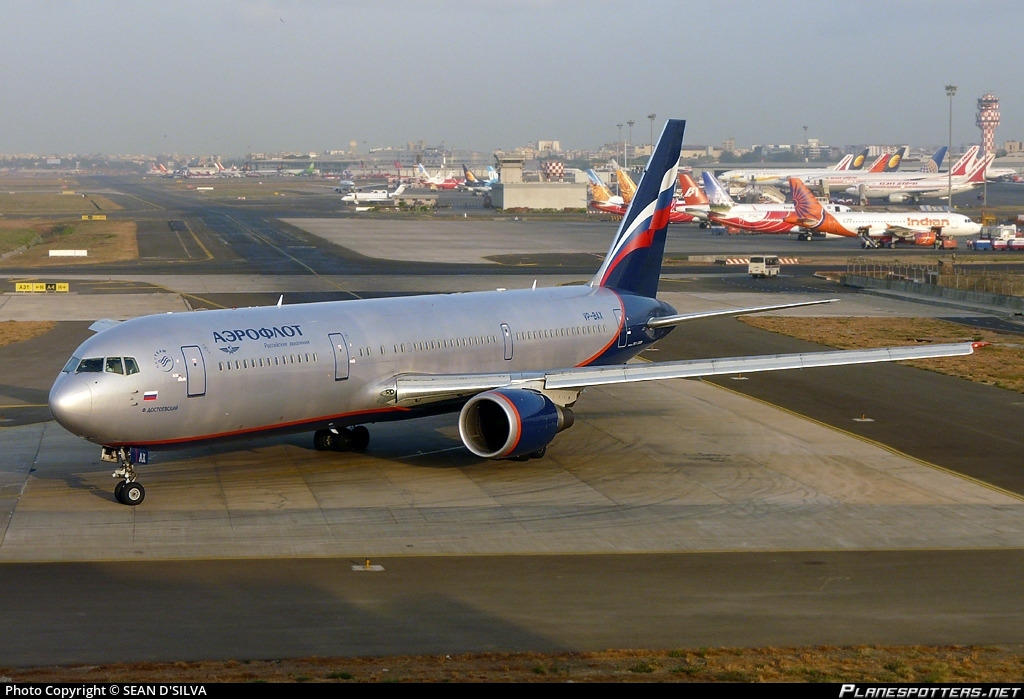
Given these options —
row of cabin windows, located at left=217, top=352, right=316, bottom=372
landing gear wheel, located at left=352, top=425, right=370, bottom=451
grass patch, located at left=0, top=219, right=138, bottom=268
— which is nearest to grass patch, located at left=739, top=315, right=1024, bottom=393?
landing gear wheel, located at left=352, top=425, right=370, bottom=451

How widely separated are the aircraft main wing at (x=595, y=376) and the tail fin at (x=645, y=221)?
994 cm

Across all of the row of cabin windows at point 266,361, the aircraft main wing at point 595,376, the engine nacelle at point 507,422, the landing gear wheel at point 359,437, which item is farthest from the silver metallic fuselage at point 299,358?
the engine nacelle at point 507,422

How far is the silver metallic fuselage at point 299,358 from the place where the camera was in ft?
94.5

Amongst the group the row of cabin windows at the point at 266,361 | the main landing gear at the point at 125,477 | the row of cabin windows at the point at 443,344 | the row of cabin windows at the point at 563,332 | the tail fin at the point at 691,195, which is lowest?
the main landing gear at the point at 125,477

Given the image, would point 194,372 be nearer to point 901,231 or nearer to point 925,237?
point 901,231

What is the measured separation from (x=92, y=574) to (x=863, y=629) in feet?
49.0

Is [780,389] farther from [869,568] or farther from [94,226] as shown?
[94,226]

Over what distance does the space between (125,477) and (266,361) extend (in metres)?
4.57

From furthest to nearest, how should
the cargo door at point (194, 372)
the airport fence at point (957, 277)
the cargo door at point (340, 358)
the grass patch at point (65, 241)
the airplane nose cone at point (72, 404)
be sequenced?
the grass patch at point (65, 241)
the airport fence at point (957, 277)
the cargo door at point (340, 358)
the cargo door at point (194, 372)
the airplane nose cone at point (72, 404)

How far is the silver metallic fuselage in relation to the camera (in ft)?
94.5

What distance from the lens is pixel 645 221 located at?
143 ft

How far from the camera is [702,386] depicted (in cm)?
4875

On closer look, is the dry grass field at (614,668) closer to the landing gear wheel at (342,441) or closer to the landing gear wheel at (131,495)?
the landing gear wheel at (131,495)
